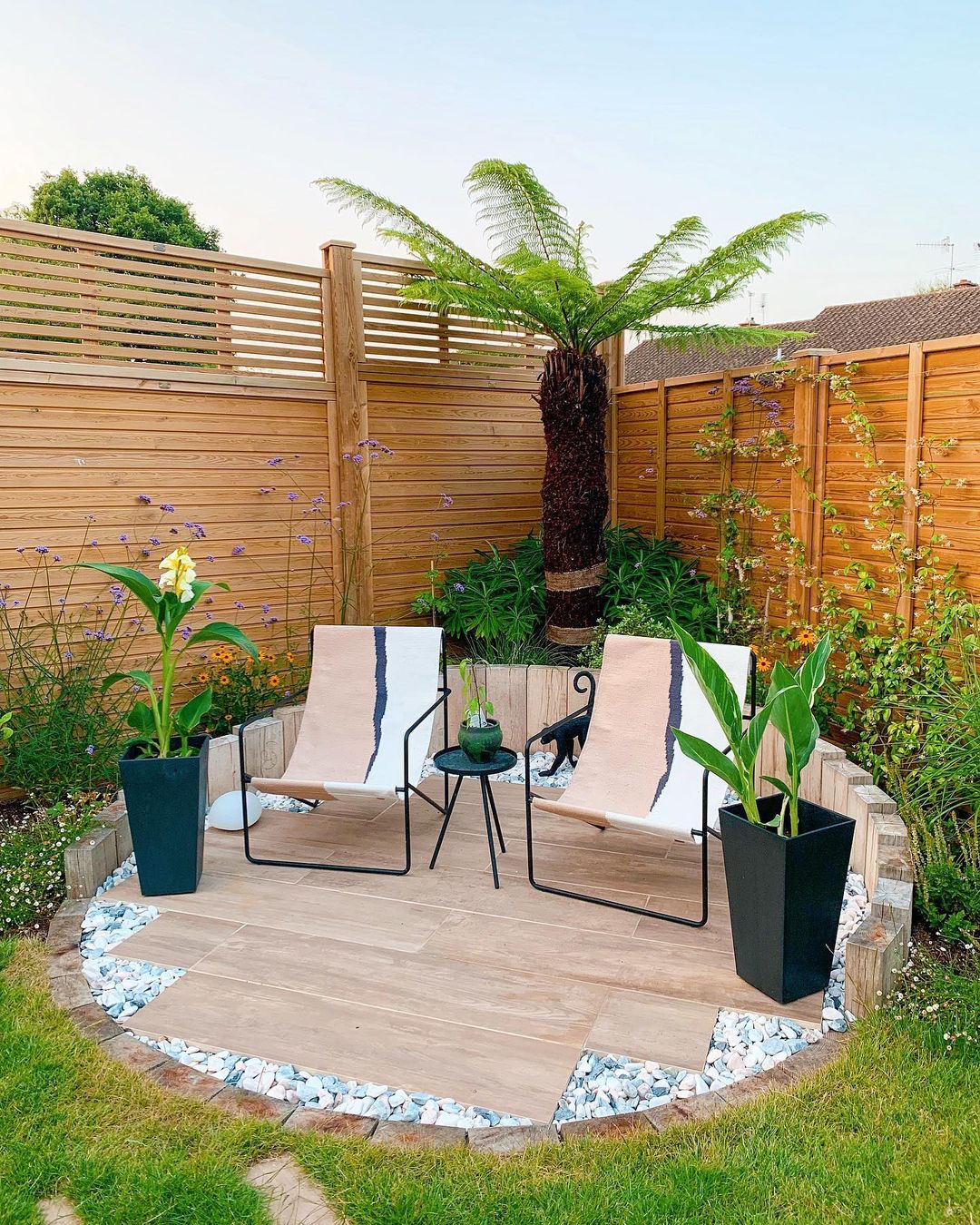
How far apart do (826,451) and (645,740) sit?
222cm

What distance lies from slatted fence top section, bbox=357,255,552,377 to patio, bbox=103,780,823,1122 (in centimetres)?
352

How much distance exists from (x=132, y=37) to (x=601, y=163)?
5.00 meters

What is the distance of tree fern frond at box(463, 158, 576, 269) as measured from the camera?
5074 millimetres

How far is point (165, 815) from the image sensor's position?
326cm

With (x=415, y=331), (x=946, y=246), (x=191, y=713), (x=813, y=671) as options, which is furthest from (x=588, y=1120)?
(x=946, y=246)

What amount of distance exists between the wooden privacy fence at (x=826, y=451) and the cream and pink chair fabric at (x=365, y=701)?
7.77ft

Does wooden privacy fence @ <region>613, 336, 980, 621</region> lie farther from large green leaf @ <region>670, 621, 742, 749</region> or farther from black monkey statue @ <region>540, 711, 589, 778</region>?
large green leaf @ <region>670, 621, 742, 749</region>

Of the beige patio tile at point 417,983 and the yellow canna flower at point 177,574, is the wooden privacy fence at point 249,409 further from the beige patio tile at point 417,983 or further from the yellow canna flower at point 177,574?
the beige patio tile at point 417,983

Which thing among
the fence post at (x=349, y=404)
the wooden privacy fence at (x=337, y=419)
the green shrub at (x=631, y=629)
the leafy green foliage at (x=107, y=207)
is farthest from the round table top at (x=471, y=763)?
the leafy green foliage at (x=107, y=207)

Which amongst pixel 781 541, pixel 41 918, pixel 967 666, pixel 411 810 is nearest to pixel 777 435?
pixel 781 541

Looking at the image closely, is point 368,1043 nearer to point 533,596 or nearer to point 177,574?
point 177,574

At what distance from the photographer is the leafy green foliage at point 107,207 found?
21219mm

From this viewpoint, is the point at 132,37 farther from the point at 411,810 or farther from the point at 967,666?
the point at 967,666

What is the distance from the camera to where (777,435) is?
5098mm
